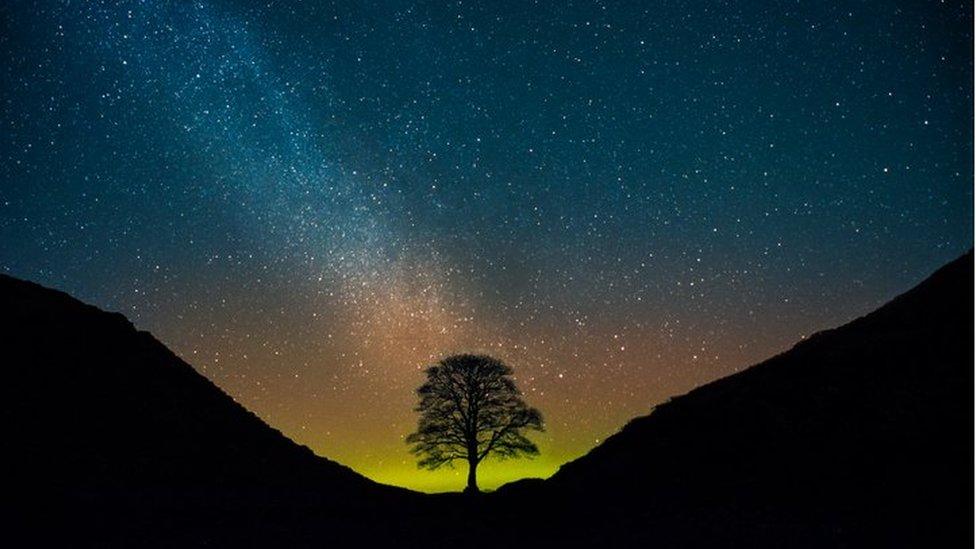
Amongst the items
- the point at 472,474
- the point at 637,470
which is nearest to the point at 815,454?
the point at 637,470

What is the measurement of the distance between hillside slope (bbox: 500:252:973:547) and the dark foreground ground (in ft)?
0.22

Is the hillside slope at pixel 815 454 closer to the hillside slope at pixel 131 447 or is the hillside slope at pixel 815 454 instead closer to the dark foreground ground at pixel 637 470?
the dark foreground ground at pixel 637 470

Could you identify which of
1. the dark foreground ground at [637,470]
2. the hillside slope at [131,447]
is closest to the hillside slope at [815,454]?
the dark foreground ground at [637,470]

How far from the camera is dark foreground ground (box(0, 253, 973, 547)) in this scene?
39.7ft

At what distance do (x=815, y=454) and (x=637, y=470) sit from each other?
5.44 m

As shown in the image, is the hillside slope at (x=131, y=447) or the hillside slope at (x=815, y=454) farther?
the hillside slope at (x=131, y=447)

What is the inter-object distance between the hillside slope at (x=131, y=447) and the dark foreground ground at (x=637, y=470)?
10cm

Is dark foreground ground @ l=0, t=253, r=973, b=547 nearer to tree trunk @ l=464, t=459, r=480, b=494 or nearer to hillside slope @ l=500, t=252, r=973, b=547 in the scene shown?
hillside slope @ l=500, t=252, r=973, b=547

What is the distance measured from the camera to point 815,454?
14.9m

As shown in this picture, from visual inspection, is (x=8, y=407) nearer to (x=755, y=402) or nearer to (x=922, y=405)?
(x=755, y=402)

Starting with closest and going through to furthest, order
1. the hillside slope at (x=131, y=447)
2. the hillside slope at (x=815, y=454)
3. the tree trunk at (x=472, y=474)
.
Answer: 1. the hillside slope at (x=815, y=454)
2. the hillside slope at (x=131, y=447)
3. the tree trunk at (x=472, y=474)

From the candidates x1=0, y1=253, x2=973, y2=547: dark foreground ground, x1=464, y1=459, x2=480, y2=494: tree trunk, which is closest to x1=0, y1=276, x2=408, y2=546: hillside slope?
x1=0, y1=253, x2=973, y2=547: dark foreground ground

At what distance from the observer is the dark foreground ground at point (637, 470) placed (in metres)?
12.1

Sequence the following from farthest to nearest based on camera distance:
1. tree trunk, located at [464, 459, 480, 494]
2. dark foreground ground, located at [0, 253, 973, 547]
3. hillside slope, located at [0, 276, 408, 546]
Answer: tree trunk, located at [464, 459, 480, 494]
hillside slope, located at [0, 276, 408, 546]
dark foreground ground, located at [0, 253, 973, 547]
